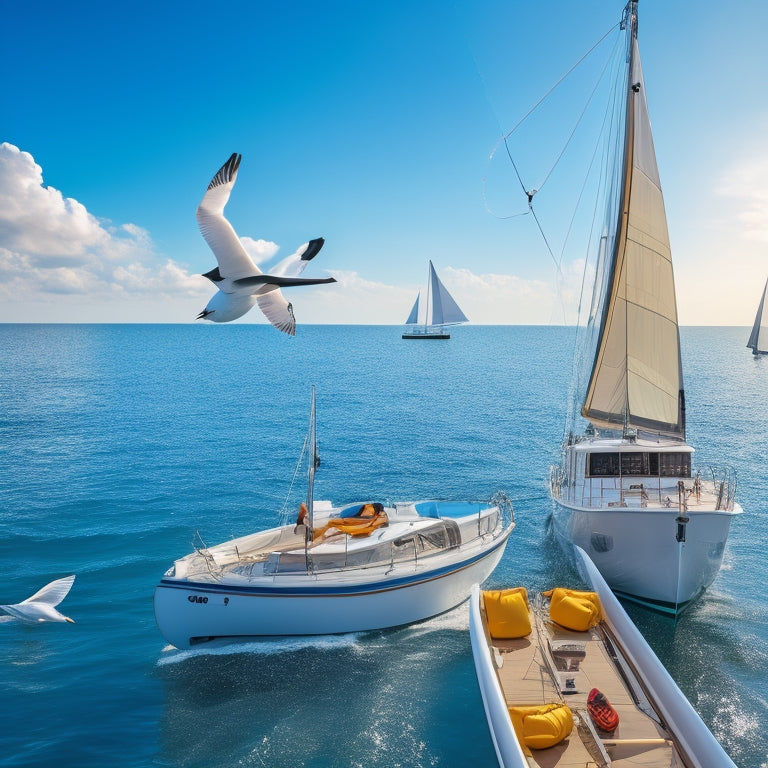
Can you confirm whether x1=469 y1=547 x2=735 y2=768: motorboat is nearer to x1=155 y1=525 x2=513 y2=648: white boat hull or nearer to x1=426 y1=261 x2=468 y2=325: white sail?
x1=155 y1=525 x2=513 y2=648: white boat hull

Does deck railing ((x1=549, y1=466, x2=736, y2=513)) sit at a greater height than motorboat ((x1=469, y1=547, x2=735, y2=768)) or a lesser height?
greater

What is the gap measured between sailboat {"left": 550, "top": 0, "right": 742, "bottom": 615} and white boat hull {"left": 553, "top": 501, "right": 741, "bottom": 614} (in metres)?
0.04

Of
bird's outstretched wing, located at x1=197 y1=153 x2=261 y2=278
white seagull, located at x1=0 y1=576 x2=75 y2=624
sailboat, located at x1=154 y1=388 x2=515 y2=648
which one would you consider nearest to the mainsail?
sailboat, located at x1=154 y1=388 x2=515 y2=648

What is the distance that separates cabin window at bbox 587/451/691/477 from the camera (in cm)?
2092

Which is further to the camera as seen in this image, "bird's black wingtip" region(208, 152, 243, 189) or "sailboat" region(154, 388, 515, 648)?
"sailboat" region(154, 388, 515, 648)

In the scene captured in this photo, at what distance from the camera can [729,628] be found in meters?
18.4

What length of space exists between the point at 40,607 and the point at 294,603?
8.62m

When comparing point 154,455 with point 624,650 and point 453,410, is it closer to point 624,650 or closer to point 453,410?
point 453,410

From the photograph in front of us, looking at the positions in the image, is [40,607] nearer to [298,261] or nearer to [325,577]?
[325,577]

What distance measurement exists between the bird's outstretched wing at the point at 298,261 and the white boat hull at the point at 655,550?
13874mm

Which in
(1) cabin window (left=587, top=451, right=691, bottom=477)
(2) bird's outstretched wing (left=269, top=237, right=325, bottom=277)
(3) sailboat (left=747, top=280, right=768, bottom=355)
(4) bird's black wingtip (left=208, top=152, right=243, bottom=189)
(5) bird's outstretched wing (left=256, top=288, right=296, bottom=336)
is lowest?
(1) cabin window (left=587, top=451, right=691, bottom=477)

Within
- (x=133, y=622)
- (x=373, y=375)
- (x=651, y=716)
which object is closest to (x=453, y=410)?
(x=373, y=375)

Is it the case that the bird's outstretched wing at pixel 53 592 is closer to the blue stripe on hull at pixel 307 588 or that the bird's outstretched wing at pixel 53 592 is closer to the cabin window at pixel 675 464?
the blue stripe on hull at pixel 307 588

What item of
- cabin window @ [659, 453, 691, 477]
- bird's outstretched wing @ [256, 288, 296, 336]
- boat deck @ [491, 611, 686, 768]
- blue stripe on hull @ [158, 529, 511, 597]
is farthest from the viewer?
cabin window @ [659, 453, 691, 477]
